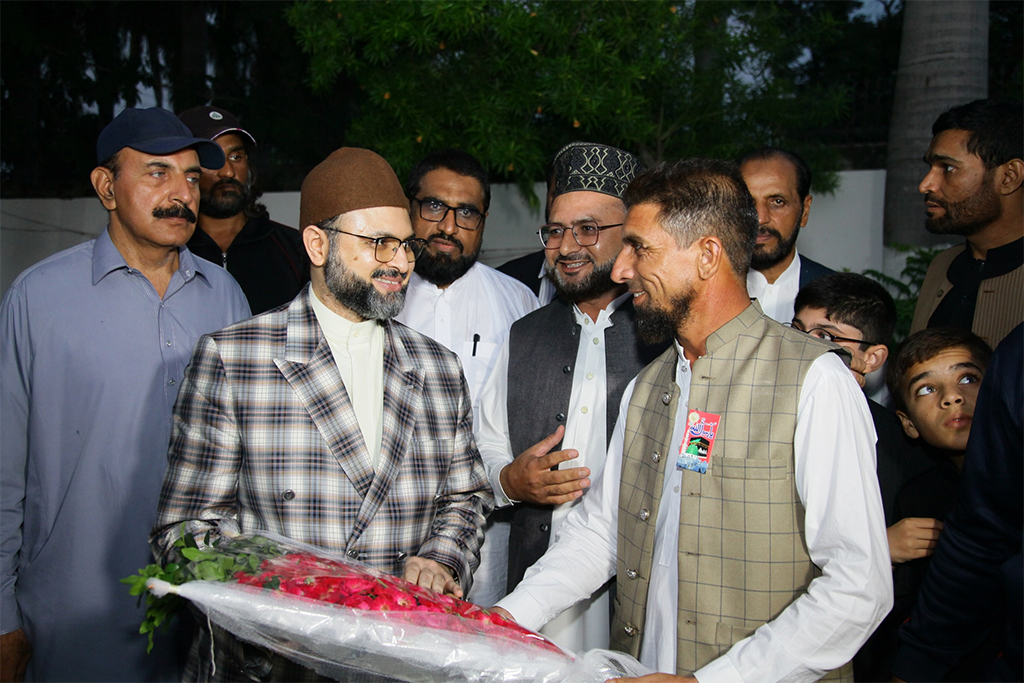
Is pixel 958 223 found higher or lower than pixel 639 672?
higher

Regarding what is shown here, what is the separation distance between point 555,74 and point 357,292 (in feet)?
10.3

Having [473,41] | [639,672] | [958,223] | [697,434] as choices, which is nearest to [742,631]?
[639,672]

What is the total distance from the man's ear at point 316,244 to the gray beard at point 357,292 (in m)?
0.03

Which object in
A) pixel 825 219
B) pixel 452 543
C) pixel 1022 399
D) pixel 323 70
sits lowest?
pixel 452 543

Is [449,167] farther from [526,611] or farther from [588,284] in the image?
[526,611]

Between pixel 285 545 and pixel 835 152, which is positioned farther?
pixel 835 152

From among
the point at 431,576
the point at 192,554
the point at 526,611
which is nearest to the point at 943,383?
the point at 526,611

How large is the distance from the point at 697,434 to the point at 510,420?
1.14 metres

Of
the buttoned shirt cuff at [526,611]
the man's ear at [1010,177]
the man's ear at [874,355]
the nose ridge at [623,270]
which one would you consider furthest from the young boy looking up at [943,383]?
the buttoned shirt cuff at [526,611]

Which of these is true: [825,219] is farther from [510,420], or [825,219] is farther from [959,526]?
[959,526]

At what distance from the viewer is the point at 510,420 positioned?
3.16 metres

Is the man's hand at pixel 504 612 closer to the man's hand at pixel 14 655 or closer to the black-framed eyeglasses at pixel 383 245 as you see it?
the black-framed eyeglasses at pixel 383 245

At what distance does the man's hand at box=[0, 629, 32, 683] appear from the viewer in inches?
105

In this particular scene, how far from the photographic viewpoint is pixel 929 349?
2.80 metres
